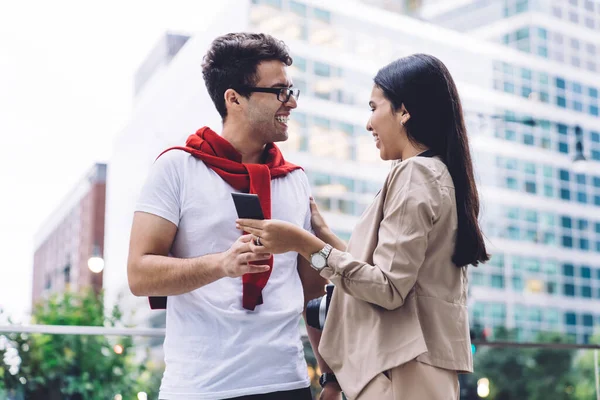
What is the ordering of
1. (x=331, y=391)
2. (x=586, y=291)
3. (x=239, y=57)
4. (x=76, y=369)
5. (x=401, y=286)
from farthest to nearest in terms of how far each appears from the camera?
(x=586, y=291) < (x=76, y=369) < (x=239, y=57) < (x=331, y=391) < (x=401, y=286)

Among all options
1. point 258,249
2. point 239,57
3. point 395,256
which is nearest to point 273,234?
point 258,249

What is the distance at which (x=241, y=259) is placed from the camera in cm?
162

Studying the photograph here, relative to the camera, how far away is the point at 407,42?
143 ft

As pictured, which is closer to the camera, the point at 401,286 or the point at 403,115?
the point at 401,286

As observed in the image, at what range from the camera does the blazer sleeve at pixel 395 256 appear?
1.55m

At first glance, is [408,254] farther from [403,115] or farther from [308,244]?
[403,115]

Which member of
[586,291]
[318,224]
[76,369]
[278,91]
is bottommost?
[586,291]

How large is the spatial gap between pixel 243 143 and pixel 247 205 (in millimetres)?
404

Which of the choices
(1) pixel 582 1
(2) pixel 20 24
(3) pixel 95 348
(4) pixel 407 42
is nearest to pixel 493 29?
(1) pixel 582 1

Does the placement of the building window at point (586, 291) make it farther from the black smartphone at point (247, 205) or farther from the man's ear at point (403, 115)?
the black smartphone at point (247, 205)

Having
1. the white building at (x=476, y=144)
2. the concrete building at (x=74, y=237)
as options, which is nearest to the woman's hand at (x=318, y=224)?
the white building at (x=476, y=144)

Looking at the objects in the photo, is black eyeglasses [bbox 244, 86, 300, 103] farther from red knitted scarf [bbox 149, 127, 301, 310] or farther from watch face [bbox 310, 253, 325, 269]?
watch face [bbox 310, 253, 325, 269]

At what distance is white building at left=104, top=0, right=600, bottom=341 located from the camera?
38.0 meters

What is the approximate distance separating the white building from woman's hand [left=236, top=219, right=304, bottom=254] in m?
32.0
